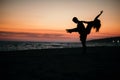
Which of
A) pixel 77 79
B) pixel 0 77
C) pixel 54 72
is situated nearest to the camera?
pixel 77 79

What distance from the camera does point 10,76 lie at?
7.02 m

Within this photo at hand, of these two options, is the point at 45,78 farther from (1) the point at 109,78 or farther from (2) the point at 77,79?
(1) the point at 109,78

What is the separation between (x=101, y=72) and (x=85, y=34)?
481cm

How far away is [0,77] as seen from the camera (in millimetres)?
6910

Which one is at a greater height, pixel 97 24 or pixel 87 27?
pixel 97 24

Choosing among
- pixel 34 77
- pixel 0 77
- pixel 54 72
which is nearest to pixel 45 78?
pixel 34 77

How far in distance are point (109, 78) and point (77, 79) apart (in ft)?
3.44

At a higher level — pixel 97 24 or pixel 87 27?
pixel 97 24

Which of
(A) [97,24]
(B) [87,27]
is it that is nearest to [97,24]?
(A) [97,24]

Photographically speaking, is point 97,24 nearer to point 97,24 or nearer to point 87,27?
point 97,24

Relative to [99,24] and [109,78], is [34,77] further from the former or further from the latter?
[99,24]

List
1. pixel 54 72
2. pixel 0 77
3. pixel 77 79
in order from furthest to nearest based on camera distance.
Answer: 1. pixel 54 72
2. pixel 0 77
3. pixel 77 79

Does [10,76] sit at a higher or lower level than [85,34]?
lower

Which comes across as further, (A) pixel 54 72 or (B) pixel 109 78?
(A) pixel 54 72
